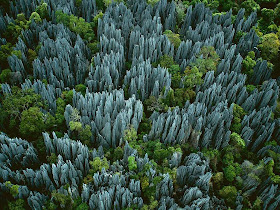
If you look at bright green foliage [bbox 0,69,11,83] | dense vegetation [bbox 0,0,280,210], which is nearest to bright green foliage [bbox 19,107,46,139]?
dense vegetation [bbox 0,0,280,210]

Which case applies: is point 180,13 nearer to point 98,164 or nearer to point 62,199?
point 98,164

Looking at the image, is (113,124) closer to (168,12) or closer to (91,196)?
(91,196)

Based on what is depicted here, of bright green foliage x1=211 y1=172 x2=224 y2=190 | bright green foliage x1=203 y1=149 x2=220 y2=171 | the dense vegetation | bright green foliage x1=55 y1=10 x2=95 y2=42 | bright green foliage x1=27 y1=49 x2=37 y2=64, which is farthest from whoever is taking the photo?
bright green foliage x1=55 y1=10 x2=95 y2=42

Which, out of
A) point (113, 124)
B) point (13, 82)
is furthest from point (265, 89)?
point (13, 82)

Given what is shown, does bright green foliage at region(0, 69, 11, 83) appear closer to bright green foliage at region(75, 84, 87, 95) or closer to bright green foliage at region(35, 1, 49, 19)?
bright green foliage at region(75, 84, 87, 95)

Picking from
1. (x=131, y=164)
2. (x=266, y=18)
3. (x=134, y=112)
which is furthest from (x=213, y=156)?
(x=266, y=18)
